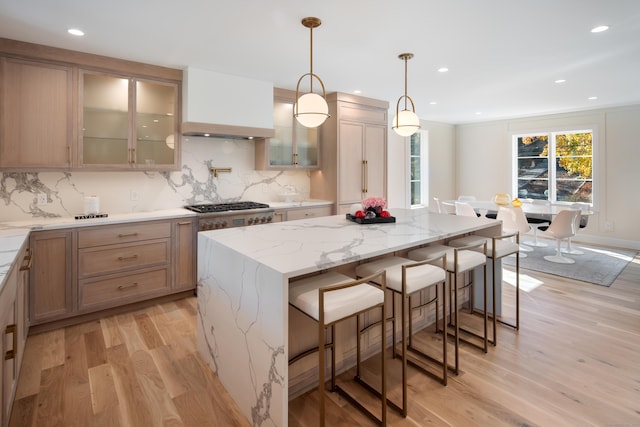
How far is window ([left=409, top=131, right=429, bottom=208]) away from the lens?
718 centimetres

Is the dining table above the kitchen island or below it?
above

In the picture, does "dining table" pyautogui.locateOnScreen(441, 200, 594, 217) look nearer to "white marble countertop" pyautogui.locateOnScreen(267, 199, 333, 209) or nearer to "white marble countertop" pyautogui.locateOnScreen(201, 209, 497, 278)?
"white marble countertop" pyautogui.locateOnScreen(267, 199, 333, 209)

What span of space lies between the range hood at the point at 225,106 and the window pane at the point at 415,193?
3868 mm

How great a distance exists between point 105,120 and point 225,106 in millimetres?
1157

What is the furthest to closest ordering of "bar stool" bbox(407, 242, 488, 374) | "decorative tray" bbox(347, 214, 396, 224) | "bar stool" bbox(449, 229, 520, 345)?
1. "decorative tray" bbox(347, 214, 396, 224)
2. "bar stool" bbox(449, 229, 520, 345)
3. "bar stool" bbox(407, 242, 488, 374)

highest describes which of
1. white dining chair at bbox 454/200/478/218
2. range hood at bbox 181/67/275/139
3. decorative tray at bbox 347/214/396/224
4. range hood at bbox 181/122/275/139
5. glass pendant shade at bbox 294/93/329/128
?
range hood at bbox 181/67/275/139

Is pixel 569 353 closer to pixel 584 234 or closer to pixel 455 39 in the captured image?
pixel 455 39

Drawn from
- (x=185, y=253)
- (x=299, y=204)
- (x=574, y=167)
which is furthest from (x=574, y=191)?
(x=185, y=253)

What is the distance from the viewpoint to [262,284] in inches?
67.7

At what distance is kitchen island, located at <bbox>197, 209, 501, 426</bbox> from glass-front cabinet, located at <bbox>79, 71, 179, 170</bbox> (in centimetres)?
173

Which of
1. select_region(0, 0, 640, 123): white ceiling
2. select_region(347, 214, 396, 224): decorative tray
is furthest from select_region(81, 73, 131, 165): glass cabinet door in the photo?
select_region(347, 214, 396, 224): decorative tray

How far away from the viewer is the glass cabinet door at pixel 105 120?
10.7ft

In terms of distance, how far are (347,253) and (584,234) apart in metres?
6.52

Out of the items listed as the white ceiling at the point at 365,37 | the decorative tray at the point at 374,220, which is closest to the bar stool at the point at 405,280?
the decorative tray at the point at 374,220
